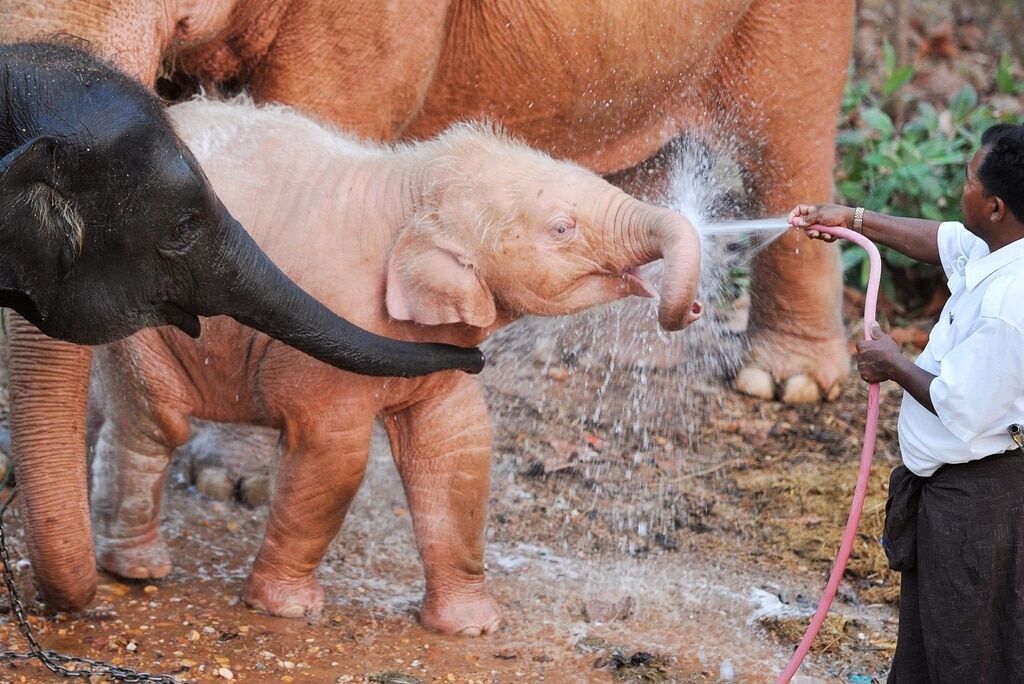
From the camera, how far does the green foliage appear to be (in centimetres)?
789

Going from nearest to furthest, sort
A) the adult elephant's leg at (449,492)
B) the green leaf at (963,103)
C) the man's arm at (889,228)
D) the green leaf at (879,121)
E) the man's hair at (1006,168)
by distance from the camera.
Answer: the man's hair at (1006,168)
the man's arm at (889,228)
the adult elephant's leg at (449,492)
the green leaf at (879,121)
the green leaf at (963,103)

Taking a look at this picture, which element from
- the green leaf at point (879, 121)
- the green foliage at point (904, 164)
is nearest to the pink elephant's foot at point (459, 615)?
the green foliage at point (904, 164)

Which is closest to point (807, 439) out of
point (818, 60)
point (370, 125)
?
point (818, 60)

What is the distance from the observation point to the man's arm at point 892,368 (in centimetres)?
367

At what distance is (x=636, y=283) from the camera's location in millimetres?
4297

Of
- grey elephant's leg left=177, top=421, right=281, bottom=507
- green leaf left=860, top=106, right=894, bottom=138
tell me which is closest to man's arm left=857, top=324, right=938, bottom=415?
grey elephant's leg left=177, top=421, right=281, bottom=507

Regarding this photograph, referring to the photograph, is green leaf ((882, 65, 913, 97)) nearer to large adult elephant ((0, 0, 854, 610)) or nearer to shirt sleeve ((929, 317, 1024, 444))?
large adult elephant ((0, 0, 854, 610))

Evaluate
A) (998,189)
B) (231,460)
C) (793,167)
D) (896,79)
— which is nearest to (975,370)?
(998,189)

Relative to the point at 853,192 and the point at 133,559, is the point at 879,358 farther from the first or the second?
the point at 853,192

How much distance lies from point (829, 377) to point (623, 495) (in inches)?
57.4

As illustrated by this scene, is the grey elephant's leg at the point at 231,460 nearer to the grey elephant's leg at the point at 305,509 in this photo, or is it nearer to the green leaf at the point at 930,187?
the grey elephant's leg at the point at 305,509

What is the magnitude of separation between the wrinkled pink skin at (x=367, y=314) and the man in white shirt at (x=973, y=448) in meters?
0.62

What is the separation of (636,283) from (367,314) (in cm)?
70

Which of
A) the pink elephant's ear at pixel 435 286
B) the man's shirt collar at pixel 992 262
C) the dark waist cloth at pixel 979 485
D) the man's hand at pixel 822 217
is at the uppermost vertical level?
the man's shirt collar at pixel 992 262
